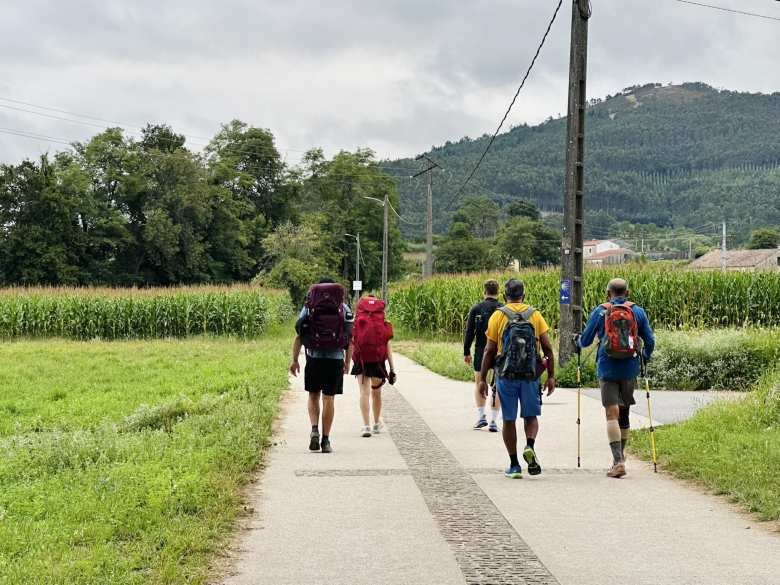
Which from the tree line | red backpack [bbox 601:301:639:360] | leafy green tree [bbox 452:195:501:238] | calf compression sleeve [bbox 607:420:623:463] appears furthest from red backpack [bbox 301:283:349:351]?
leafy green tree [bbox 452:195:501:238]

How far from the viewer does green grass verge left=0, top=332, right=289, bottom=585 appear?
5.99 metres

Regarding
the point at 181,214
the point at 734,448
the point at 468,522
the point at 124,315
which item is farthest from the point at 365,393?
the point at 181,214

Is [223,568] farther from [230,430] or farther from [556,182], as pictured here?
[556,182]

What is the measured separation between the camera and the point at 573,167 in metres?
17.9

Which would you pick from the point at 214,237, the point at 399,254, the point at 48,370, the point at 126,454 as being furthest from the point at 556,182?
the point at 126,454

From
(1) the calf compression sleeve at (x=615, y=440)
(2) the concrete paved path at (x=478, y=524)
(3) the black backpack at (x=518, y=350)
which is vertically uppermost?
(3) the black backpack at (x=518, y=350)

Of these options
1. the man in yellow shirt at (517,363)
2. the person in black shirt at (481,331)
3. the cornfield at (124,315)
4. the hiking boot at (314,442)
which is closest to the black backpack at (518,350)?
the man in yellow shirt at (517,363)

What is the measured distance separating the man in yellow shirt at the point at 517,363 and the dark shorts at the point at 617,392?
0.64 metres

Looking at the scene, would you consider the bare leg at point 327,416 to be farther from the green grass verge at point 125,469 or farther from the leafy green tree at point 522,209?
the leafy green tree at point 522,209

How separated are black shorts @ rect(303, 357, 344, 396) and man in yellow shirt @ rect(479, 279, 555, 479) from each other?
2.03 metres

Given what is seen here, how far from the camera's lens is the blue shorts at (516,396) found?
9.02 metres

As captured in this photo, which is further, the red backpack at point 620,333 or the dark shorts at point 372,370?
the dark shorts at point 372,370

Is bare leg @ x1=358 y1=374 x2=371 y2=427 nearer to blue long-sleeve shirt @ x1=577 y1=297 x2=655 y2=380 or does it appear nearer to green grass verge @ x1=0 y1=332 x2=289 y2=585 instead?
green grass verge @ x1=0 y1=332 x2=289 y2=585

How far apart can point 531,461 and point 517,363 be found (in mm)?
920
